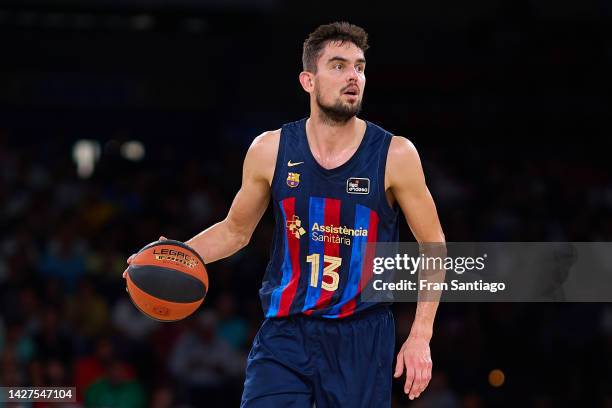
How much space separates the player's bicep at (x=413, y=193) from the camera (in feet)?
16.4

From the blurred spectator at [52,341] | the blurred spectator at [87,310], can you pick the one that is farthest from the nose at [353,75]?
the blurred spectator at [87,310]

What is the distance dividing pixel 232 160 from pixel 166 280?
9090mm

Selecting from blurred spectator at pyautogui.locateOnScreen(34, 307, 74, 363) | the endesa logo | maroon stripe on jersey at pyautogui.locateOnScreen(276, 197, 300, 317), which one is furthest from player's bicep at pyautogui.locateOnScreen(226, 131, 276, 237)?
blurred spectator at pyautogui.locateOnScreen(34, 307, 74, 363)

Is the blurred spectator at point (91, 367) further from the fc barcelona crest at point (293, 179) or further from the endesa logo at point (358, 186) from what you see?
the endesa logo at point (358, 186)

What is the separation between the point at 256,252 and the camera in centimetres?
1192

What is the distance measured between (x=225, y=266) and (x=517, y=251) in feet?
11.0

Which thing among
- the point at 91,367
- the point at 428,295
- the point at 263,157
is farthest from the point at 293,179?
the point at 91,367

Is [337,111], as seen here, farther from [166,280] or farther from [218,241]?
[166,280]

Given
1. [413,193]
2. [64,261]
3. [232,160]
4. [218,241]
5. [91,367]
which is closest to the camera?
[413,193]

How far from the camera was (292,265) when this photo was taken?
5.08 meters

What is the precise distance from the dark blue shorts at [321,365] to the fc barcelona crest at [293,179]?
26.7 inches

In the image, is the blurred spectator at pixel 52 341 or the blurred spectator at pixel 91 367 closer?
the blurred spectator at pixel 91 367

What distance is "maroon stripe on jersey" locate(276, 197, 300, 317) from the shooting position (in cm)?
502

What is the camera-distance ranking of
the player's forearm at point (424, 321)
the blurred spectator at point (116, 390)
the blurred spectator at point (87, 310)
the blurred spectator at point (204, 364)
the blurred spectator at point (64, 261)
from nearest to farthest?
the player's forearm at point (424, 321)
the blurred spectator at point (116, 390)
the blurred spectator at point (204, 364)
the blurred spectator at point (87, 310)
the blurred spectator at point (64, 261)
